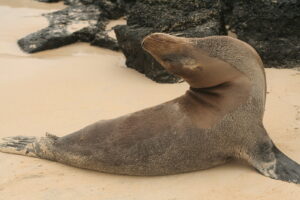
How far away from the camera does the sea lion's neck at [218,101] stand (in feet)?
10.8

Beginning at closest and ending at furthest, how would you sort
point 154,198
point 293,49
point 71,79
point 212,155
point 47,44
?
1. point 154,198
2. point 212,155
3. point 293,49
4. point 71,79
5. point 47,44

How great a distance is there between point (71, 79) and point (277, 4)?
264cm

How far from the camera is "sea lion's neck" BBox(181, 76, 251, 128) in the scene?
328cm

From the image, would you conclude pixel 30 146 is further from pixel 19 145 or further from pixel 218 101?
pixel 218 101

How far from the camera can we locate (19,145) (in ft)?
12.9

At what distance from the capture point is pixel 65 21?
8.05 metres

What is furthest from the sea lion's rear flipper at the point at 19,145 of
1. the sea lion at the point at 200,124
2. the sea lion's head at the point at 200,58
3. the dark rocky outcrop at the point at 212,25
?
the dark rocky outcrop at the point at 212,25

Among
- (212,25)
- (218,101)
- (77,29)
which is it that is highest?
(218,101)

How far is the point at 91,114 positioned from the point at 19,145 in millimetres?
973

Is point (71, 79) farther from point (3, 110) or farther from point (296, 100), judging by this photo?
Result: point (296, 100)

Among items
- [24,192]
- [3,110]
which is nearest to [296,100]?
[24,192]

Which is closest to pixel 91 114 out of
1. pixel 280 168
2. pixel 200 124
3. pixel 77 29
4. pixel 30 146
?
pixel 30 146

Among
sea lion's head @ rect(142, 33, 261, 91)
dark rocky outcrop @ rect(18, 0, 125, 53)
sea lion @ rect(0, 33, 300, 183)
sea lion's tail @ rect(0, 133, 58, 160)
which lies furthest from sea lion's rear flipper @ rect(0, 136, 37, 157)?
dark rocky outcrop @ rect(18, 0, 125, 53)

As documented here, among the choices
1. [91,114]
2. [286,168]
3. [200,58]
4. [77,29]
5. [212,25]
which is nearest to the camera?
[286,168]
